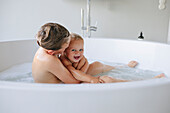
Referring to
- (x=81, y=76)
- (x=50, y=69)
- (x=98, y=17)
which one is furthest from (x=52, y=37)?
(x=98, y=17)

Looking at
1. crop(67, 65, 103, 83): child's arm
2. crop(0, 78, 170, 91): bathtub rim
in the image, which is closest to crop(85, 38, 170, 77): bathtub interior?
crop(67, 65, 103, 83): child's arm

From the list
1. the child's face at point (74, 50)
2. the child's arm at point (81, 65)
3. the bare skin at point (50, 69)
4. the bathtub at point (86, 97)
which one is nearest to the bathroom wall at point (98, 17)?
the child's arm at point (81, 65)

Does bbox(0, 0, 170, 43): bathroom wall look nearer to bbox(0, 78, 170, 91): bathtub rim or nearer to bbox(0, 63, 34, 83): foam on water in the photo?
bbox(0, 63, 34, 83): foam on water

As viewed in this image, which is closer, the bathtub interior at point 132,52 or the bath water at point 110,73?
the bath water at point 110,73

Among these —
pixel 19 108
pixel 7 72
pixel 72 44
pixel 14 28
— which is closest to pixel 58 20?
pixel 14 28

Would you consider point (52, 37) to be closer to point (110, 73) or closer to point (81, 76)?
point (81, 76)

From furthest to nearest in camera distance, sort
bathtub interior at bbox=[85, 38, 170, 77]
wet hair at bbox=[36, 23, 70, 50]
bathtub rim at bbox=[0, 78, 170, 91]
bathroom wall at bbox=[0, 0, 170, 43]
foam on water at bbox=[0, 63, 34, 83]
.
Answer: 1. bathroom wall at bbox=[0, 0, 170, 43]
2. bathtub interior at bbox=[85, 38, 170, 77]
3. foam on water at bbox=[0, 63, 34, 83]
4. wet hair at bbox=[36, 23, 70, 50]
5. bathtub rim at bbox=[0, 78, 170, 91]

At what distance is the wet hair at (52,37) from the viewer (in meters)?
0.85

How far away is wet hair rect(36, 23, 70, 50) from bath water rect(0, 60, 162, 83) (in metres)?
0.35

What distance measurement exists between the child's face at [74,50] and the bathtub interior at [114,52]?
2.17 ft

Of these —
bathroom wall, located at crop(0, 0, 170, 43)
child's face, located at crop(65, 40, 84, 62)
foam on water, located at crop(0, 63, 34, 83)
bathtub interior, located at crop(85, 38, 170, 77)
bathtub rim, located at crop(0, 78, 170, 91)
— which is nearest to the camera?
bathtub rim, located at crop(0, 78, 170, 91)

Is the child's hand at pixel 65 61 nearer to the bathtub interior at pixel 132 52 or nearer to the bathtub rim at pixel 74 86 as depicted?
the bathtub rim at pixel 74 86

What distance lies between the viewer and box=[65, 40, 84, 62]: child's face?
3.25ft

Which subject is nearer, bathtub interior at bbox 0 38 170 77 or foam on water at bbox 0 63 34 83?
foam on water at bbox 0 63 34 83
